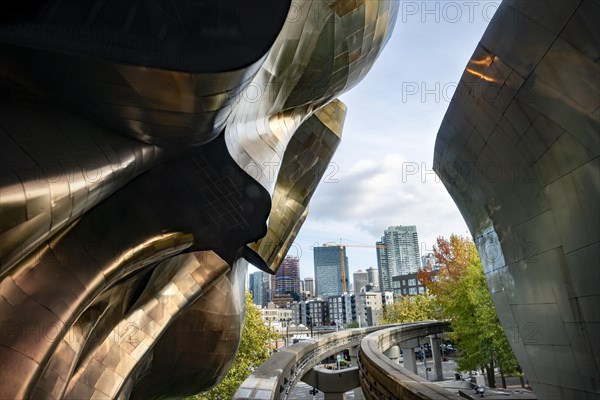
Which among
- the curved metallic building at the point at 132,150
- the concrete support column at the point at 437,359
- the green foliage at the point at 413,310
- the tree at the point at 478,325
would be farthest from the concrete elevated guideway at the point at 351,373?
the green foliage at the point at 413,310

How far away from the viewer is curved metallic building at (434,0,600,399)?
466 cm

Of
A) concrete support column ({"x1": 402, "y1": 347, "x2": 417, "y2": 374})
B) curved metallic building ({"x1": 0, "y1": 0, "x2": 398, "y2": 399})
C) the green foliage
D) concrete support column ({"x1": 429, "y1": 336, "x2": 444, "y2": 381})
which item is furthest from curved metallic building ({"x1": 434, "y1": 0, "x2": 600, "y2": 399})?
the green foliage

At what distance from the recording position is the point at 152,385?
13.4 meters

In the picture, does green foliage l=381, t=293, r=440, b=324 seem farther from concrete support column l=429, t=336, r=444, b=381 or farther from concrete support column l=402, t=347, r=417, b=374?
concrete support column l=402, t=347, r=417, b=374

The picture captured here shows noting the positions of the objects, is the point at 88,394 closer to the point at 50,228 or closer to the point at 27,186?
the point at 50,228

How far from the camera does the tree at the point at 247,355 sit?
2712 centimetres

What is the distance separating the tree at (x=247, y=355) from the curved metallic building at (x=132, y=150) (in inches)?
642

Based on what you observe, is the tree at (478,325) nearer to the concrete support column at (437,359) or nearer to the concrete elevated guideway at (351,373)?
the concrete elevated guideway at (351,373)

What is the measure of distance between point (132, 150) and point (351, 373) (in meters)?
28.3

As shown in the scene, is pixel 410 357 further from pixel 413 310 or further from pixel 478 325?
pixel 413 310

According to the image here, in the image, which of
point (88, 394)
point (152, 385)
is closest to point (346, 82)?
point (88, 394)

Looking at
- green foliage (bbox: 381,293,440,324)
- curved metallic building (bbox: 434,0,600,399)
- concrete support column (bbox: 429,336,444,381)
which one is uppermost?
green foliage (bbox: 381,293,440,324)

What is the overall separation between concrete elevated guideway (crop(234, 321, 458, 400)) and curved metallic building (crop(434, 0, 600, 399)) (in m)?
3.08

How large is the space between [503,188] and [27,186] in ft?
22.4
